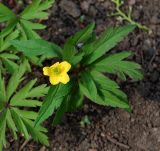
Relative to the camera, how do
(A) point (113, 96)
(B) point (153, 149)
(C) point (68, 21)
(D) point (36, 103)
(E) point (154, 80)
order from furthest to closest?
(C) point (68, 21), (E) point (154, 80), (B) point (153, 149), (D) point (36, 103), (A) point (113, 96)

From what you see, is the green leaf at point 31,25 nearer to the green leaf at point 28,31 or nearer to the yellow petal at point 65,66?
the green leaf at point 28,31

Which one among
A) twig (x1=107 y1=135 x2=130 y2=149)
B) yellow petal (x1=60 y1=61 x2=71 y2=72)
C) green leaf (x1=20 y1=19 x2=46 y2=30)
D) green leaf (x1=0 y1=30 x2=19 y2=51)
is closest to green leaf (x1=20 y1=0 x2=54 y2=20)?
green leaf (x1=20 y1=19 x2=46 y2=30)

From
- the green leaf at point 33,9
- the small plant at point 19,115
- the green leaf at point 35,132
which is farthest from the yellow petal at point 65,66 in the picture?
the green leaf at point 33,9

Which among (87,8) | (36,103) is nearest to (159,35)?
(87,8)

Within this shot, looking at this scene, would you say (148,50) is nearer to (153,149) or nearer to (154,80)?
(154,80)

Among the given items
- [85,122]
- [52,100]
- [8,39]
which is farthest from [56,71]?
[85,122]

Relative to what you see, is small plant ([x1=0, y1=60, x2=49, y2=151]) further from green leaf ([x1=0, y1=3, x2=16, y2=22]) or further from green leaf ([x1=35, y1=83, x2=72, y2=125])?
Result: green leaf ([x1=0, y1=3, x2=16, y2=22])
